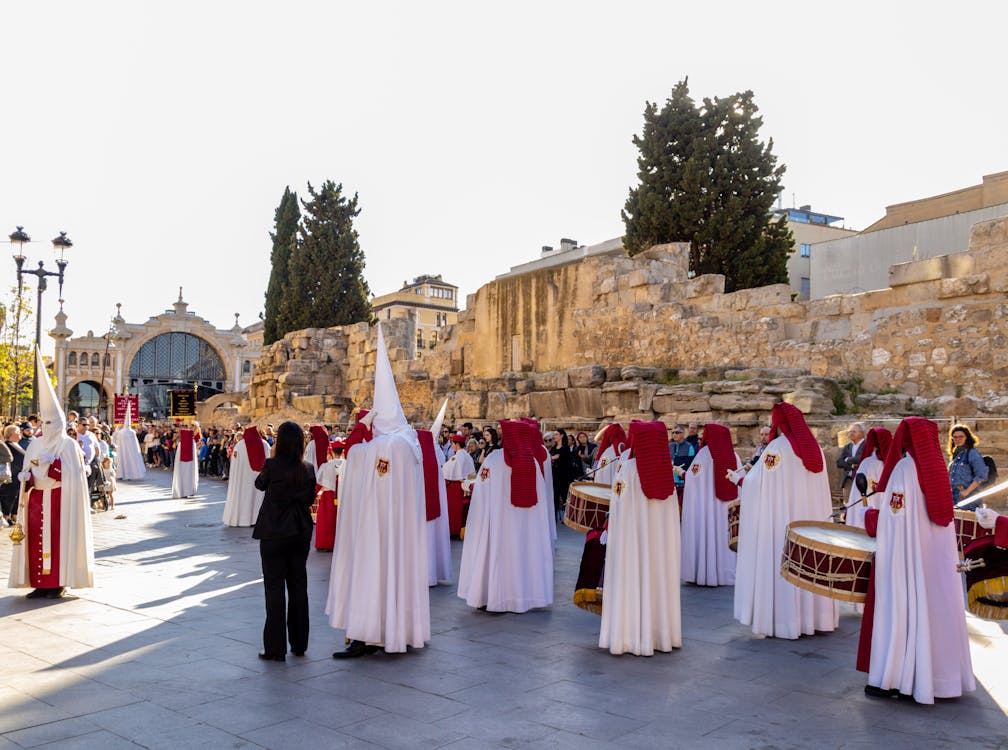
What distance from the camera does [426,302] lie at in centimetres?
7175

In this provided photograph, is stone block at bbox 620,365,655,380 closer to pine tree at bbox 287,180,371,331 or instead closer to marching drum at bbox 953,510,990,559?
marching drum at bbox 953,510,990,559

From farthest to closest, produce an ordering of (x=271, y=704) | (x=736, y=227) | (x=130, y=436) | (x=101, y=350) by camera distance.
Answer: (x=101, y=350)
(x=130, y=436)
(x=736, y=227)
(x=271, y=704)

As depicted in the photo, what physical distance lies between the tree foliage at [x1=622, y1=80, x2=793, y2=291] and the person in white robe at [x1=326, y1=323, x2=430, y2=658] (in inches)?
609

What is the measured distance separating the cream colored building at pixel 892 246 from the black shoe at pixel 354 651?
53.9 ft

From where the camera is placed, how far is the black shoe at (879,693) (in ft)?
17.1

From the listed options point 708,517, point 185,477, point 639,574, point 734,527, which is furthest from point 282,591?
point 185,477

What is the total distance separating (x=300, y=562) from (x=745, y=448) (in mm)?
9145

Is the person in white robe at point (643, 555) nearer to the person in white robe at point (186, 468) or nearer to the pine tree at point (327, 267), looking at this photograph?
the person in white robe at point (186, 468)

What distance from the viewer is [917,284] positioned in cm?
1331

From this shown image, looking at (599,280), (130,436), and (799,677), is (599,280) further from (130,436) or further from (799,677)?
(130,436)

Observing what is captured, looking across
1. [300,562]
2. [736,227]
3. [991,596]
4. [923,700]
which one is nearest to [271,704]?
[300,562]

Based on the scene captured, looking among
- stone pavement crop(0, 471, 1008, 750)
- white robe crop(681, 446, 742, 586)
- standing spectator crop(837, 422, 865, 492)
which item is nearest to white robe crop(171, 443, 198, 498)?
stone pavement crop(0, 471, 1008, 750)

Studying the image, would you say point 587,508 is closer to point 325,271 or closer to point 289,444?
point 289,444

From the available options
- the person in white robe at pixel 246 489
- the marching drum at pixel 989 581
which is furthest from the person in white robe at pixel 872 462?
the person in white robe at pixel 246 489
